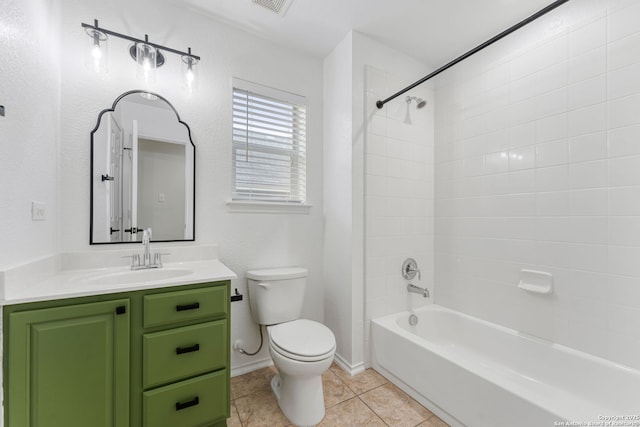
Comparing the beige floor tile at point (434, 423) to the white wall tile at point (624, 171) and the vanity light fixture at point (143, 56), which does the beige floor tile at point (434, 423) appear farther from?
the vanity light fixture at point (143, 56)

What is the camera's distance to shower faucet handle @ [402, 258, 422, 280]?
2193mm

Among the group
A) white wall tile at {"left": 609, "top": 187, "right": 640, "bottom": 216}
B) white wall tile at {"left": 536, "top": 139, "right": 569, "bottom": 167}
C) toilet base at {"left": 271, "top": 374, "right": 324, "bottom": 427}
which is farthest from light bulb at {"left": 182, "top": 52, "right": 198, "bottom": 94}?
white wall tile at {"left": 609, "top": 187, "right": 640, "bottom": 216}

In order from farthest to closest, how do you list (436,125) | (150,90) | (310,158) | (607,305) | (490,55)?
(436,125)
(310,158)
(490,55)
(150,90)
(607,305)

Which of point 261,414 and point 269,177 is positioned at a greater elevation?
point 269,177

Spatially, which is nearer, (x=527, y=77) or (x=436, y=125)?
(x=527, y=77)

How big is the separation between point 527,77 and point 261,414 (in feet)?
8.91

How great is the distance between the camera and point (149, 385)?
3.91 ft

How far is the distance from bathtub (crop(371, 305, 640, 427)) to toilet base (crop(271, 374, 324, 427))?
603mm

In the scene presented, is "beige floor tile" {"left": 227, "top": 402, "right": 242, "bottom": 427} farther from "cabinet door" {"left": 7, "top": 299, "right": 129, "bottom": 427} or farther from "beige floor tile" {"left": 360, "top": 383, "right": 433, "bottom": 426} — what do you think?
"beige floor tile" {"left": 360, "top": 383, "right": 433, "bottom": 426}

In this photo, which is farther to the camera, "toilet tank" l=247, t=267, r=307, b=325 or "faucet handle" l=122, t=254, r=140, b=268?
"toilet tank" l=247, t=267, r=307, b=325

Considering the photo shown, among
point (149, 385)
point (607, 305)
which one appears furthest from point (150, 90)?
point (607, 305)

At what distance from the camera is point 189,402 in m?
1.27

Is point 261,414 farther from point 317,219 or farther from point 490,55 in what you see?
point 490,55

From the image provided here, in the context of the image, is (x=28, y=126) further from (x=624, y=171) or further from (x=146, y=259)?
(x=624, y=171)
